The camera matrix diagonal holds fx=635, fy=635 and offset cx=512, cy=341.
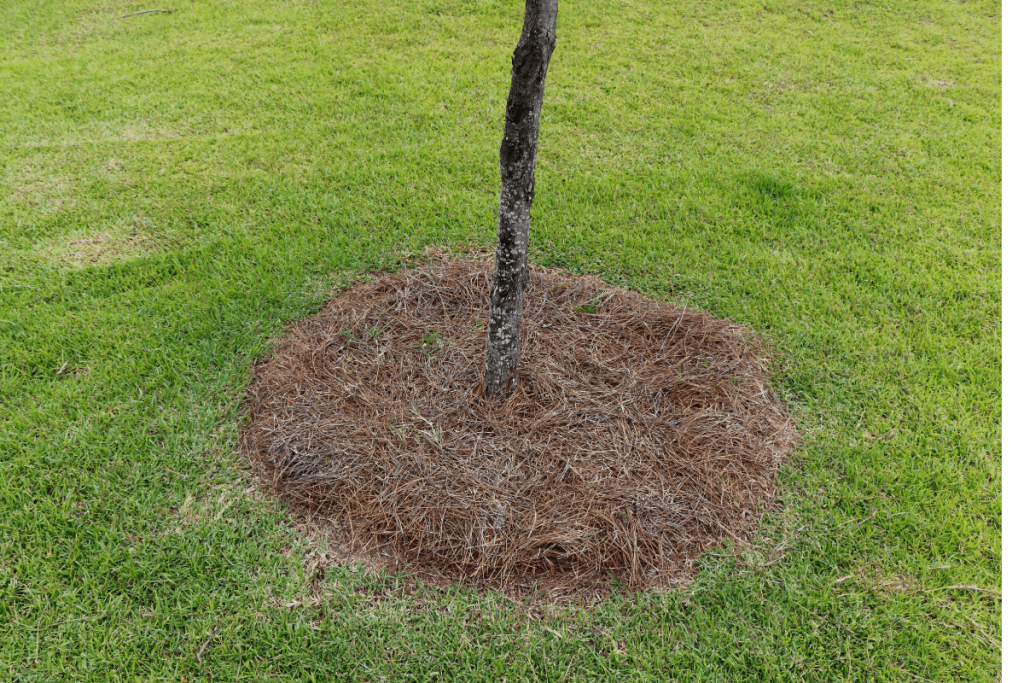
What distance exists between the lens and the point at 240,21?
30.0ft

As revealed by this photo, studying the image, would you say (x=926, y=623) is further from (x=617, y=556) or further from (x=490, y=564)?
(x=490, y=564)

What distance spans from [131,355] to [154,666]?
2.24 m

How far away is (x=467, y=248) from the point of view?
17.2 feet

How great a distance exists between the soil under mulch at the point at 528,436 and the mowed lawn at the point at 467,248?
0.59 ft

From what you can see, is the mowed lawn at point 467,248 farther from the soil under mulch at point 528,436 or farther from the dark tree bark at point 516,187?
the dark tree bark at point 516,187

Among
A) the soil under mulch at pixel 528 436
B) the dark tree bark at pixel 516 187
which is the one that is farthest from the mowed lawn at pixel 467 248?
the dark tree bark at pixel 516 187

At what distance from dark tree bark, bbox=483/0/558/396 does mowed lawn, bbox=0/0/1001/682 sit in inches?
53.1

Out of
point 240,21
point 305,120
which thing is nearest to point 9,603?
point 305,120

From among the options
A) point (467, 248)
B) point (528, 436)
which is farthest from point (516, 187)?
point (467, 248)

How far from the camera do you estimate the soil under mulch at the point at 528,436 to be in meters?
3.20

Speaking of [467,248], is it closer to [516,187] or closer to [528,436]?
[516,187]

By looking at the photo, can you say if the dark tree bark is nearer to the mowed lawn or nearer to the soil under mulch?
the soil under mulch

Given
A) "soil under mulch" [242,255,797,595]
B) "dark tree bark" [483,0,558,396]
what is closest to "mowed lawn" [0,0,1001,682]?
"soil under mulch" [242,255,797,595]

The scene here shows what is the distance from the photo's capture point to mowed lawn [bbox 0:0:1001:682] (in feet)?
9.67
